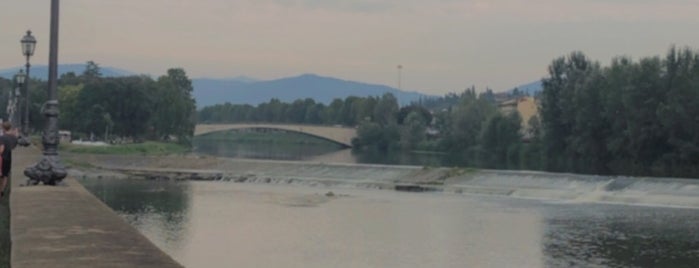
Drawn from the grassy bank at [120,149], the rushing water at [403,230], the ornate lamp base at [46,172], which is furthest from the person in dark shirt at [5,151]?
the grassy bank at [120,149]

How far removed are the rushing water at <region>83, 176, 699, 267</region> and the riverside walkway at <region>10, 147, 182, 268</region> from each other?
844 centimetres

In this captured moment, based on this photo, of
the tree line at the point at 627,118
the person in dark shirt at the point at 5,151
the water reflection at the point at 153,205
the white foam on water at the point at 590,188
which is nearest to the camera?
the person in dark shirt at the point at 5,151

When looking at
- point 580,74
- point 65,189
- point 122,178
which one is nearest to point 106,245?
point 65,189

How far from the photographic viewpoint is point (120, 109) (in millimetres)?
107188

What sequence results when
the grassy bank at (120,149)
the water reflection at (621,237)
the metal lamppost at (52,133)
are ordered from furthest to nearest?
the grassy bank at (120,149), the water reflection at (621,237), the metal lamppost at (52,133)

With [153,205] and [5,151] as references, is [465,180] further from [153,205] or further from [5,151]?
[5,151]

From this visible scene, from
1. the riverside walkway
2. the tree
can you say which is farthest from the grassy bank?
the riverside walkway

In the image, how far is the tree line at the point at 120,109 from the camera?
105m

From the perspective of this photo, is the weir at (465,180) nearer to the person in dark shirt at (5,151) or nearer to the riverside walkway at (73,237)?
the person in dark shirt at (5,151)

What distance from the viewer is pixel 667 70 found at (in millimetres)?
76688

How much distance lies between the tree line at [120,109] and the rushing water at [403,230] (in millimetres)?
59073

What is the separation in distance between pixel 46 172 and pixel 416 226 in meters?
17.0

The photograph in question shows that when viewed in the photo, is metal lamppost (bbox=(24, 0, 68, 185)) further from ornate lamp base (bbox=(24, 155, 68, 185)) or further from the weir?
the weir

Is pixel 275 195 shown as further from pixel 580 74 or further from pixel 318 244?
pixel 580 74
